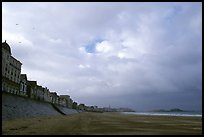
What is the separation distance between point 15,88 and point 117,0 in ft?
200

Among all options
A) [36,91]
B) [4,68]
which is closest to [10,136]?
[4,68]

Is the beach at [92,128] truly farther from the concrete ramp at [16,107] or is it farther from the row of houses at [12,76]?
the row of houses at [12,76]

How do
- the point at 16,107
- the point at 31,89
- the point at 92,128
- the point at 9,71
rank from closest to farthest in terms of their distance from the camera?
1. the point at 92,128
2. the point at 16,107
3. the point at 9,71
4. the point at 31,89

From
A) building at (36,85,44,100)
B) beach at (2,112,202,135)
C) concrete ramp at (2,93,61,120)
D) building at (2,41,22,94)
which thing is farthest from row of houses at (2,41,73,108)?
beach at (2,112,202,135)

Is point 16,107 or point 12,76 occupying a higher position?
point 12,76

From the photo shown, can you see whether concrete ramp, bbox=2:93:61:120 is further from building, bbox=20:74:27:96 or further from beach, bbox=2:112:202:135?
building, bbox=20:74:27:96

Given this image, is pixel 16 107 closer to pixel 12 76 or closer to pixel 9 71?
pixel 9 71

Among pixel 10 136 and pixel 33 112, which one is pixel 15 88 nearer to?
pixel 33 112

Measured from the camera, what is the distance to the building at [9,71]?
201 feet

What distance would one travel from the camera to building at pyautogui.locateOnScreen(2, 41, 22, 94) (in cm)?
6129

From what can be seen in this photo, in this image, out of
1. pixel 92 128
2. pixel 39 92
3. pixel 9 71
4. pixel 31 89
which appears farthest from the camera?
pixel 39 92

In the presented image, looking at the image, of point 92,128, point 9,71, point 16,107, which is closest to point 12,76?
point 9,71

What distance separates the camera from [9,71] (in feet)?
216

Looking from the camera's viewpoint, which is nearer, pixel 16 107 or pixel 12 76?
pixel 16 107
